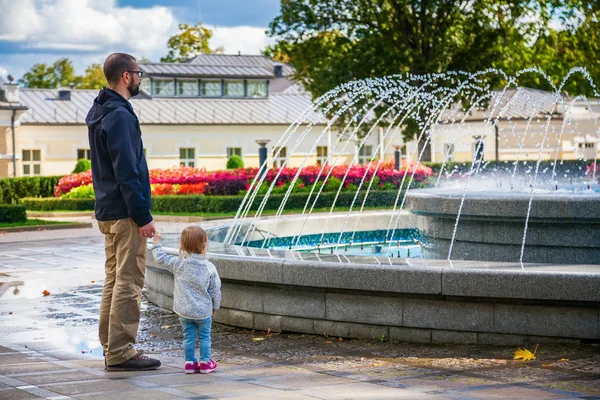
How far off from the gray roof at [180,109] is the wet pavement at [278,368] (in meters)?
38.0

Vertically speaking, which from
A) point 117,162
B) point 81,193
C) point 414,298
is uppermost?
point 117,162

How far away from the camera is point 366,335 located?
7906 millimetres

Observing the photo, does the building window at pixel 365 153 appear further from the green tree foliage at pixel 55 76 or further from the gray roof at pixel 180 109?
the green tree foliage at pixel 55 76

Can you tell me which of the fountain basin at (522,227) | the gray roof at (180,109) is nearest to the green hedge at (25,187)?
the gray roof at (180,109)

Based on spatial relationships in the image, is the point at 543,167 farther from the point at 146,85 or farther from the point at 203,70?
the point at 146,85

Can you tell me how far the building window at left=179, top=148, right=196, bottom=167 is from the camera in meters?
49.1

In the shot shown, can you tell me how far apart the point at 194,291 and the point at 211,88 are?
1890 inches

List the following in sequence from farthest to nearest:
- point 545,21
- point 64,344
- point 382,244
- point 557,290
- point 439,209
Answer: point 545,21, point 382,244, point 439,209, point 64,344, point 557,290

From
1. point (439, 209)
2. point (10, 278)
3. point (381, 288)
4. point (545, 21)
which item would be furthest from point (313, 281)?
point (545, 21)

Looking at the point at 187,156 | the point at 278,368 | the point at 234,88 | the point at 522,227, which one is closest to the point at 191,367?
the point at 278,368

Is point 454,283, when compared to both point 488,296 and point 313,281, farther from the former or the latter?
point 313,281

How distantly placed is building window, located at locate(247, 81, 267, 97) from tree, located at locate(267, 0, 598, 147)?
16.6m

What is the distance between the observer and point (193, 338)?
6.65 m

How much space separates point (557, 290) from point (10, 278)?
8546 millimetres
